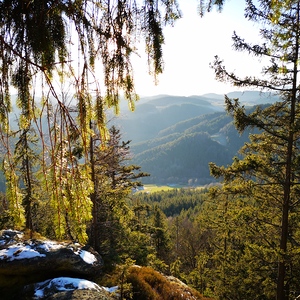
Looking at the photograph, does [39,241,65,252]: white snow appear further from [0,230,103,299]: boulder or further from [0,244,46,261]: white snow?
[0,244,46,261]: white snow

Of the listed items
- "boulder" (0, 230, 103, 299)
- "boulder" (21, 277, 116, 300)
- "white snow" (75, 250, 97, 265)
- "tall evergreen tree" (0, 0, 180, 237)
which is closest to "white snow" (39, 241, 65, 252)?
"boulder" (0, 230, 103, 299)

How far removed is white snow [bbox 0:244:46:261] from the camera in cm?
664

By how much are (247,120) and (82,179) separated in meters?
6.59

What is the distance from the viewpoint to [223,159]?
18712 cm

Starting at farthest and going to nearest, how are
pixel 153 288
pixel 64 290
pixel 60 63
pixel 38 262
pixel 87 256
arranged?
pixel 87 256 → pixel 153 288 → pixel 38 262 → pixel 64 290 → pixel 60 63

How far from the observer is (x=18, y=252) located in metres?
6.81

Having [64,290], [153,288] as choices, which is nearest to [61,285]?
[64,290]

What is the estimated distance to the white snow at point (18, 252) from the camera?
6.64m

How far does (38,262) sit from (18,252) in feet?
2.17

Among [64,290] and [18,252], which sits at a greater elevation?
[18,252]

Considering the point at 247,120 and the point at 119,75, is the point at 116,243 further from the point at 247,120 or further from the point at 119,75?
the point at 119,75

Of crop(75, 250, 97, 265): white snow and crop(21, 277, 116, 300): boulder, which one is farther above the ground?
crop(21, 277, 116, 300): boulder

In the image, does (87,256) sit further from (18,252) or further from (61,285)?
(18,252)

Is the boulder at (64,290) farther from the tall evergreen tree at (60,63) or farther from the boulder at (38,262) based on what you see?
the tall evergreen tree at (60,63)
